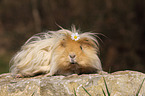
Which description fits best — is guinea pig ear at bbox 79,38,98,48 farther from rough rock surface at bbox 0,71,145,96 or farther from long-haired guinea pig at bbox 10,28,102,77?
rough rock surface at bbox 0,71,145,96

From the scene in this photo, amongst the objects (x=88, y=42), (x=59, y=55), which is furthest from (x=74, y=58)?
(x=88, y=42)

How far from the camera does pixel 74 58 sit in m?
2.28

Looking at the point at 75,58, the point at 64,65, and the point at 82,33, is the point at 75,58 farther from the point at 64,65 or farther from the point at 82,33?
the point at 82,33

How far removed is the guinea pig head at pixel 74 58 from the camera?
2.31 meters

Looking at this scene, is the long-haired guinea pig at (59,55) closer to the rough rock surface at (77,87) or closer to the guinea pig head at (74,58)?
the guinea pig head at (74,58)

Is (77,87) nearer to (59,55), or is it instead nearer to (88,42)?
(59,55)

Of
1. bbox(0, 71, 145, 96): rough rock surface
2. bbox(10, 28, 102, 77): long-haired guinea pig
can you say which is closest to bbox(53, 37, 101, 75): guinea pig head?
bbox(10, 28, 102, 77): long-haired guinea pig

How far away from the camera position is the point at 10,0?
841 centimetres

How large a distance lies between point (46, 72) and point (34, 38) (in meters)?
0.60

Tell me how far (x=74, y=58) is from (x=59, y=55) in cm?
19

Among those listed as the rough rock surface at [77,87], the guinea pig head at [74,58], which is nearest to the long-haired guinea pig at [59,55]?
the guinea pig head at [74,58]

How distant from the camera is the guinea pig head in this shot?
7.57 ft

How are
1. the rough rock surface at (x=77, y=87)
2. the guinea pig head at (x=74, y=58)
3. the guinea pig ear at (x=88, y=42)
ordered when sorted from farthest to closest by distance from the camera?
1. the guinea pig ear at (x=88, y=42)
2. the guinea pig head at (x=74, y=58)
3. the rough rock surface at (x=77, y=87)

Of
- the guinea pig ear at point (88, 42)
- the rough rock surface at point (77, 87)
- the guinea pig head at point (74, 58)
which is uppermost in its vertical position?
the guinea pig ear at point (88, 42)
